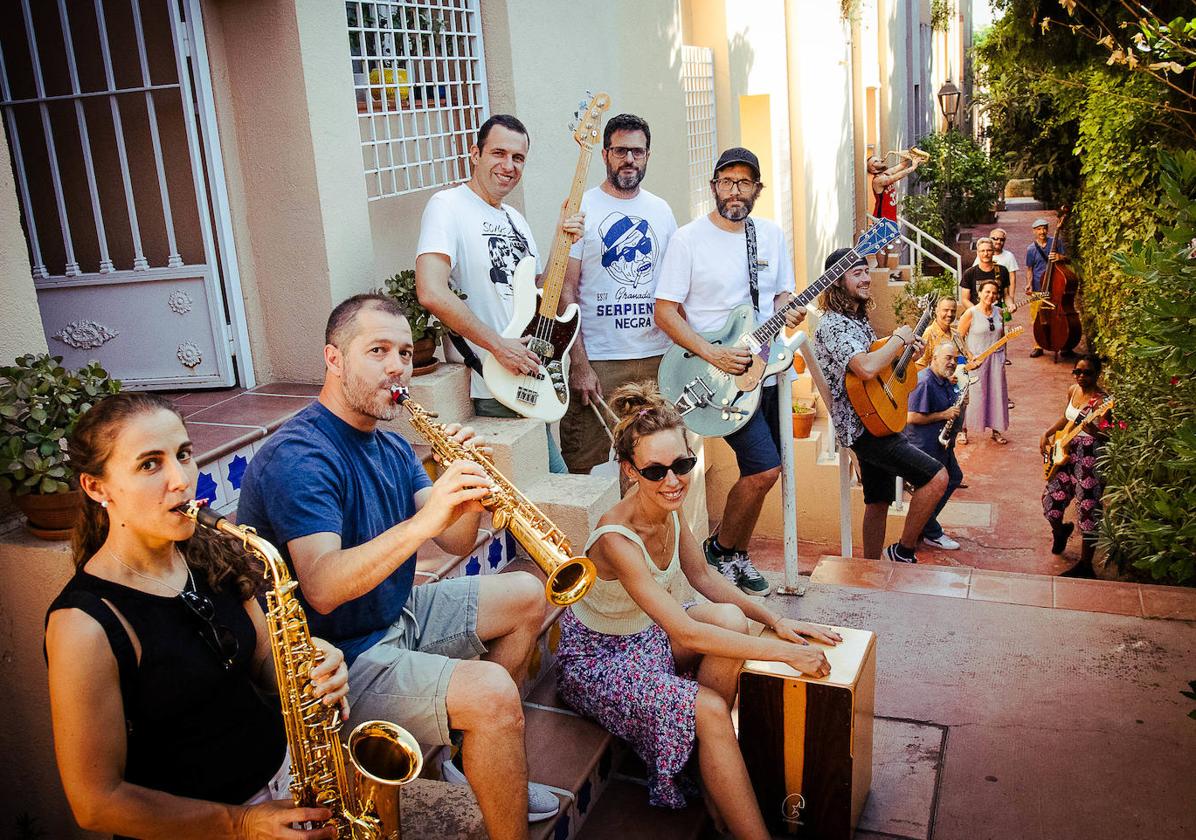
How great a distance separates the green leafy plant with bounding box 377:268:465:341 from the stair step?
2523mm

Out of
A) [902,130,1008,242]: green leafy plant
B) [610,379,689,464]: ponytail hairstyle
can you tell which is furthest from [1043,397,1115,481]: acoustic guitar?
[902,130,1008,242]: green leafy plant

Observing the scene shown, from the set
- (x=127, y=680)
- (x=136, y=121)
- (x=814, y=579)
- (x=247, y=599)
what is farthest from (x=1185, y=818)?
(x=136, y=121)

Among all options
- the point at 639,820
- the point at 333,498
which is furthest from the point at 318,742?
the point at 639,820

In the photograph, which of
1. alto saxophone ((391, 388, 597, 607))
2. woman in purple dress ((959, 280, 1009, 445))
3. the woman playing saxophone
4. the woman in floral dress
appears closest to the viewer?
the woman playing saxophone

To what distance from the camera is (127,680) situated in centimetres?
235

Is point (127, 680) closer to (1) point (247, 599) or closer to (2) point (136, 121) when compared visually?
(1) point (247, 599)

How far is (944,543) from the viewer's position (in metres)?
8.27

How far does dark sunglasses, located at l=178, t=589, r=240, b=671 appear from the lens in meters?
2.52

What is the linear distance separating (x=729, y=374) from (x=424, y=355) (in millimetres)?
1525

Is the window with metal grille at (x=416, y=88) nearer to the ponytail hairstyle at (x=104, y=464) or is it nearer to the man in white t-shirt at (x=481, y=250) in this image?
the man in white t-shirt at (x=481, y=250)

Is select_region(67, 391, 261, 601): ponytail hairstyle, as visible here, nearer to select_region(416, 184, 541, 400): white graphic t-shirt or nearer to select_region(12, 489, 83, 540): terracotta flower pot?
select_region(12, 489, 83, 540): terracotta flower pot

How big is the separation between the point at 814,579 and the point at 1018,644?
3.55 feet

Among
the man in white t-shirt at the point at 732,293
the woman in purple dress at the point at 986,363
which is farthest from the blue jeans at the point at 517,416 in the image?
the woman in purple dress at the point at 986,363

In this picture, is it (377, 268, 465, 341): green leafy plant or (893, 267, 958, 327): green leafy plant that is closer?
(377, 268, 465, 341): green leafy plant
